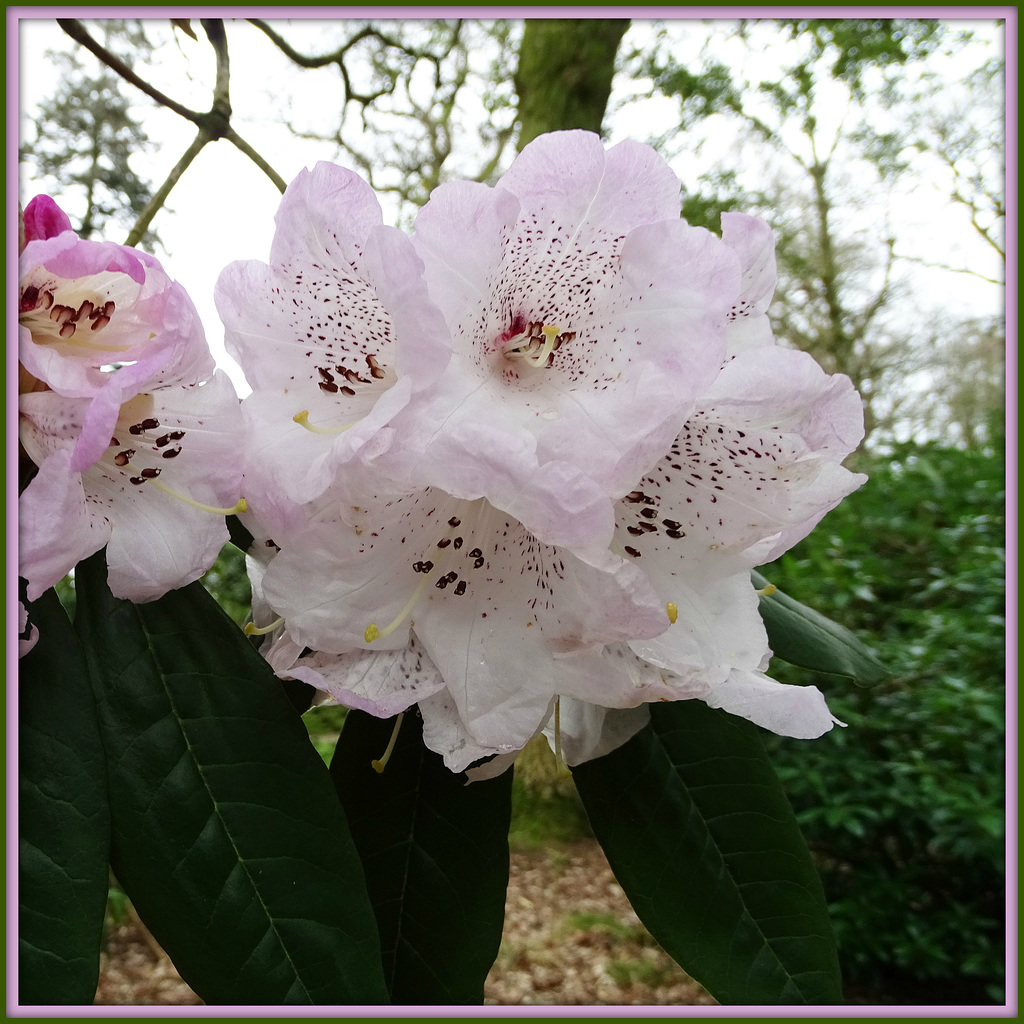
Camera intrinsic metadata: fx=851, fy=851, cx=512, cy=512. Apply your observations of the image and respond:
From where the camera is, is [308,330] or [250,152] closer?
[308,330]

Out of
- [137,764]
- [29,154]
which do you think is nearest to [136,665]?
[137,764]

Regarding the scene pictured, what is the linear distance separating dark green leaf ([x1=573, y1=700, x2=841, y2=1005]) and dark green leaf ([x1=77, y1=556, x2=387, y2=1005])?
17 cm

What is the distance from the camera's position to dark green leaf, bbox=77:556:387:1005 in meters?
0.41

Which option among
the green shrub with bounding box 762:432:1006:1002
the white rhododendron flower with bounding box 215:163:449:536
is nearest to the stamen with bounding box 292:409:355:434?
the white rhododendron flower with bounding box 215:163:449:536

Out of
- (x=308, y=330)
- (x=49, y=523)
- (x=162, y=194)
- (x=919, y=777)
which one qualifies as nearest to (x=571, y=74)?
(x=919, y=777)

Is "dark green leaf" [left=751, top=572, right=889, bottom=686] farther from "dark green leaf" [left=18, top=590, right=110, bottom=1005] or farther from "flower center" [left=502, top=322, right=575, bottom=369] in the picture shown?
"dark green leaf" [left=18, top=590, right=110, bottom=1005]

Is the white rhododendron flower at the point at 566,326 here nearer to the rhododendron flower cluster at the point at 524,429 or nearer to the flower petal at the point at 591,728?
the rhododendron flower cluster at the point at 524,429

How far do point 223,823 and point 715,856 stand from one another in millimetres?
296

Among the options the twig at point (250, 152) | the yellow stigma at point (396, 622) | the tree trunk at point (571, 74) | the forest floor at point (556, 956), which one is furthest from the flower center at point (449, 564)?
the tree trunk at point (571, 74)

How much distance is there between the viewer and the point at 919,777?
2.31 metres

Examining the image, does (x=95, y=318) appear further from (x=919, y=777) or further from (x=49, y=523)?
(x=919, y=777)

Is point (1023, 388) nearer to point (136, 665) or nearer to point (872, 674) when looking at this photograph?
point (872, 674)

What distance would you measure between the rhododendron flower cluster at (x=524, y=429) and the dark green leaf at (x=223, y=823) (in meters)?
0.04

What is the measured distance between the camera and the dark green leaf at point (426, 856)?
50 centimetres
